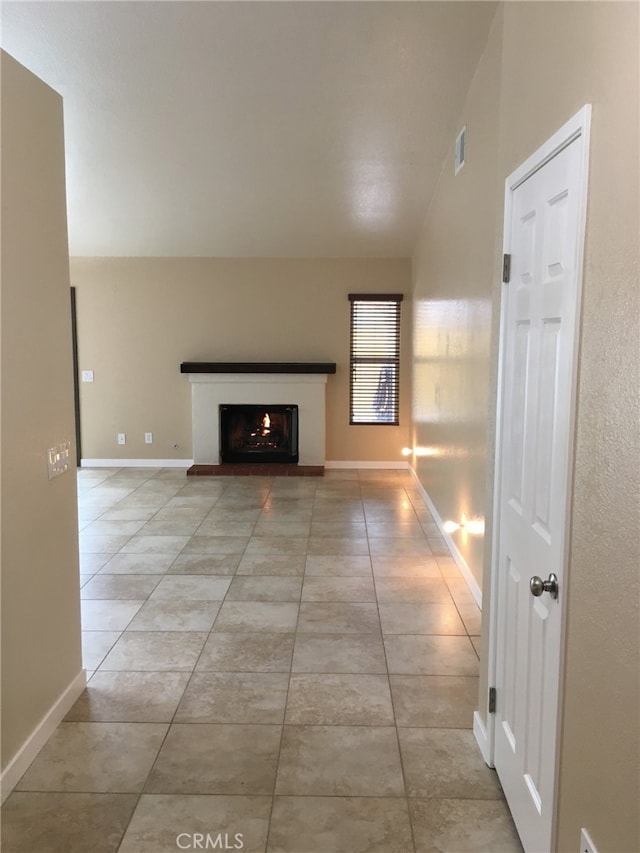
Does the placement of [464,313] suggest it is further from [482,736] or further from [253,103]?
[482,736]

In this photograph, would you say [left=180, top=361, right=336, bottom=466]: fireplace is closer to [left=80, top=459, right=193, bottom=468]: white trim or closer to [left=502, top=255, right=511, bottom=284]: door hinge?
[left=80, top=459, right=193, bottom=468]: white trim

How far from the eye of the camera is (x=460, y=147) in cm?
402

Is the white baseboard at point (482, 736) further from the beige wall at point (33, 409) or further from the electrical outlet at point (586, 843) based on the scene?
the beige wall at point (33, 409)

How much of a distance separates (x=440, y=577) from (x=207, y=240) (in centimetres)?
468

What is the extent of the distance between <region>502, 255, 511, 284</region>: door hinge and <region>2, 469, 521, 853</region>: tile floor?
5.59 feet

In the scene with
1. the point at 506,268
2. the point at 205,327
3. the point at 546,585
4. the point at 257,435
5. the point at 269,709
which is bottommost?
the point at 269,709

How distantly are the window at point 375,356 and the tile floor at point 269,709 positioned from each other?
9.58 ft

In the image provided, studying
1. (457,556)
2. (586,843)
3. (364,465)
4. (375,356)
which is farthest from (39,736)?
(375,356)

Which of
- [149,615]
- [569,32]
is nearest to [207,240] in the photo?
[149,615]

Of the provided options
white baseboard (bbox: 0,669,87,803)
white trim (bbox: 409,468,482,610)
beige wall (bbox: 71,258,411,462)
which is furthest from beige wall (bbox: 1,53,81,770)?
beige wall (bbox: 71,258,411,462)

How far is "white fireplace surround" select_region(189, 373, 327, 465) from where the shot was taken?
23.8 feet

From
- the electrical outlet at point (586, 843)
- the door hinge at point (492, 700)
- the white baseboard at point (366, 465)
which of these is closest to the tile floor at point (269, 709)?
the door hinge at point (492, 700)

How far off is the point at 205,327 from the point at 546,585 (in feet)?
21.1

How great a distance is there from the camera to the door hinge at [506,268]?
1.97 m
